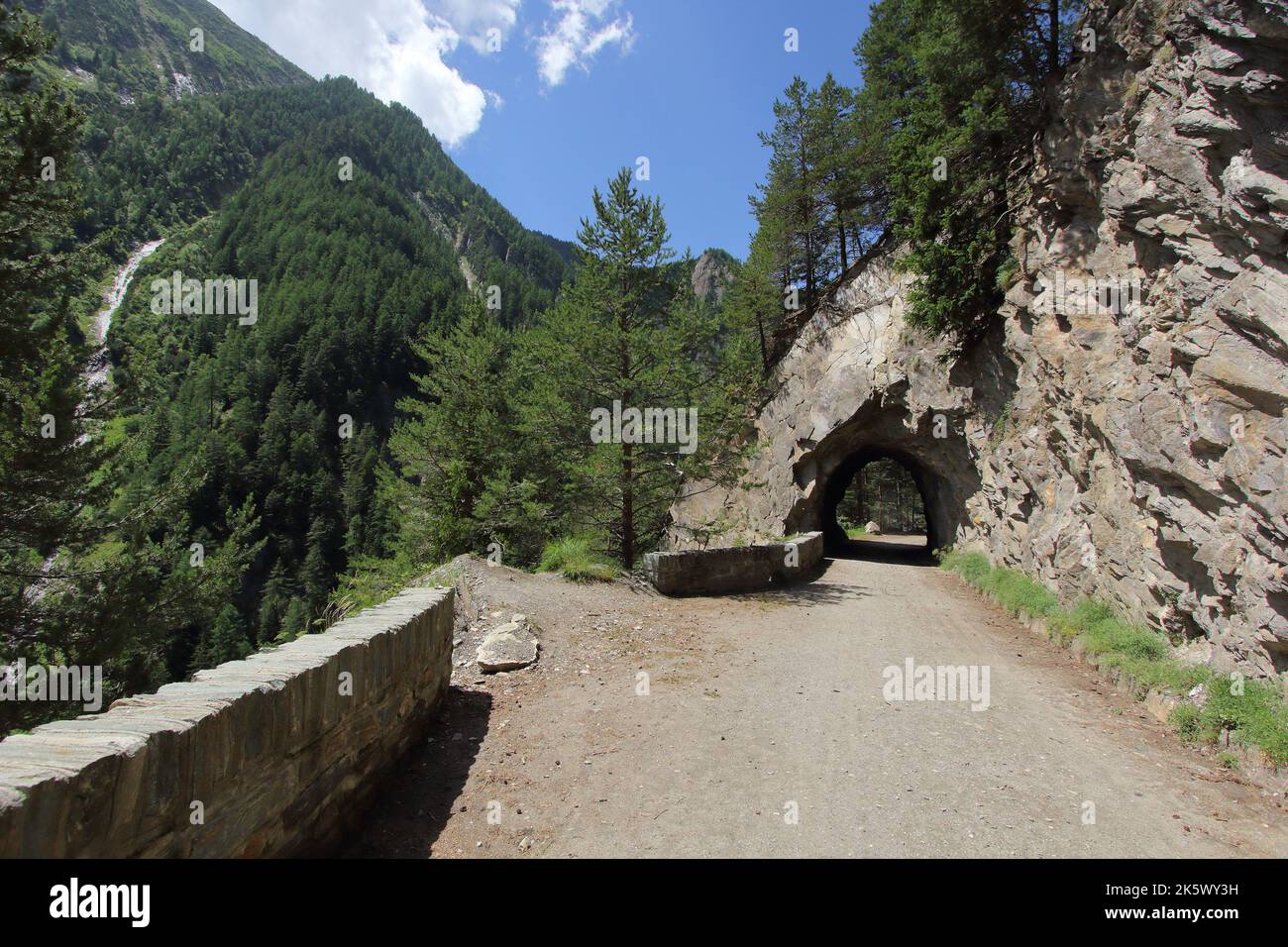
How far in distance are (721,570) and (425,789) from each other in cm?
889

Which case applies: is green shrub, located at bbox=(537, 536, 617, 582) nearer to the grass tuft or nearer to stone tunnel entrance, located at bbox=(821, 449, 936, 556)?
the grass tuft

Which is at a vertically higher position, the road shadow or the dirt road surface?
the dirt road surface

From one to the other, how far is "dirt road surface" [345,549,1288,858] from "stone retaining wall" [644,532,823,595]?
3.04 meters

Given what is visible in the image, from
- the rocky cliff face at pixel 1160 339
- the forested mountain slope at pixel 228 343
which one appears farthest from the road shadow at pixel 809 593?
the forested mountain slope at pixel 228 343

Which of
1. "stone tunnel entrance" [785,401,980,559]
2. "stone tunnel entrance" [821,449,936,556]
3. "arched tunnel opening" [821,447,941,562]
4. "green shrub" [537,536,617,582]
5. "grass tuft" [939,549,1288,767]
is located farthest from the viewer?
"stone tunnel entrance" [821,449,936,556]

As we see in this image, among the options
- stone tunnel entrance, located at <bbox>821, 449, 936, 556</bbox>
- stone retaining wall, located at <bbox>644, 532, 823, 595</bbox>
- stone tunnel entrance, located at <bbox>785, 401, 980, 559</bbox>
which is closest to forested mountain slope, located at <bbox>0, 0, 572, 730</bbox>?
stone retaining wall, located at <bbox>644, 532, 823, 595</bbox>

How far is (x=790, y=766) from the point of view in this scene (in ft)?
17.6

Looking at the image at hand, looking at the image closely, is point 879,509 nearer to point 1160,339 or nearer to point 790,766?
point 1160,339

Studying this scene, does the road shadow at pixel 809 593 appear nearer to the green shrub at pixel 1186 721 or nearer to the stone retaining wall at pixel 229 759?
the green shrub at pixel 1186 721

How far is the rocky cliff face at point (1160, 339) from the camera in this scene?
650 cm

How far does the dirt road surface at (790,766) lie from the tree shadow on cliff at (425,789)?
Result: 0.06 feet

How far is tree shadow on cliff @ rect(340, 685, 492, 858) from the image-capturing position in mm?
4266

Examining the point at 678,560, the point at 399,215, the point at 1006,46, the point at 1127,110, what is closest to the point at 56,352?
the point at 678,560
